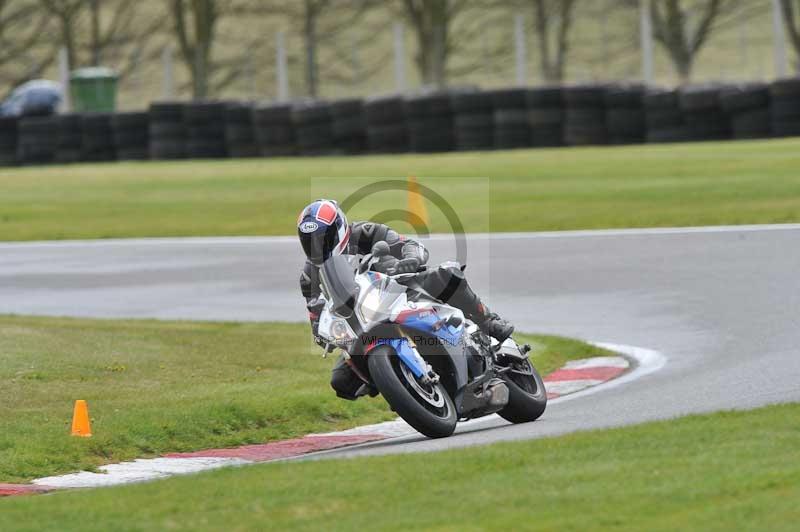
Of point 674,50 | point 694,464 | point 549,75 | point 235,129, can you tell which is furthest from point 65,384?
point 549,75

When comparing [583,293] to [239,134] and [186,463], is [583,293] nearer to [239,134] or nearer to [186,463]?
[186,463]

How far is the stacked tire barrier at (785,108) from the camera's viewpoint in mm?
26094

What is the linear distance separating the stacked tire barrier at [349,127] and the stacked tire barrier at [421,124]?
0.06 feet

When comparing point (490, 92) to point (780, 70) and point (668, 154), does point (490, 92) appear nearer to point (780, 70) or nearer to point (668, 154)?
point (668, 154)

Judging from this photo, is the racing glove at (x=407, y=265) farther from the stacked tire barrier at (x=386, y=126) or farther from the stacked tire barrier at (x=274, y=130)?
the stacked tire barrier at (x=274, y=130)

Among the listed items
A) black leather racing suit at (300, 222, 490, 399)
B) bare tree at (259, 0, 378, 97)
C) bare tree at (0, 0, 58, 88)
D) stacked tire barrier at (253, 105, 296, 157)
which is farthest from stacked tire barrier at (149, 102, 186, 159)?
black leather racing suit at (300, 222, 490, 399)

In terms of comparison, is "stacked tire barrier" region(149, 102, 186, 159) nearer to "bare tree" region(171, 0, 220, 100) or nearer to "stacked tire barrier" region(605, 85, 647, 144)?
"bare tree" region(171, 0, 220, 100)

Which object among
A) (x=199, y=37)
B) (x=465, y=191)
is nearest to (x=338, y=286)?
(x=465, y=191)

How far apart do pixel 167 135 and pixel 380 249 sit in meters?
24.1

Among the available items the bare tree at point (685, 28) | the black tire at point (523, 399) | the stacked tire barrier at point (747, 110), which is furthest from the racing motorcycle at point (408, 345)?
the bare tree at point (685, 28)

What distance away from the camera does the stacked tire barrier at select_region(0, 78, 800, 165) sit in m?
27.2

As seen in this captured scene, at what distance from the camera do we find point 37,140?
Result: 1307 inches

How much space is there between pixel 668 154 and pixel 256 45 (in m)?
28.9

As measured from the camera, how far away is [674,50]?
3509 centimetres
